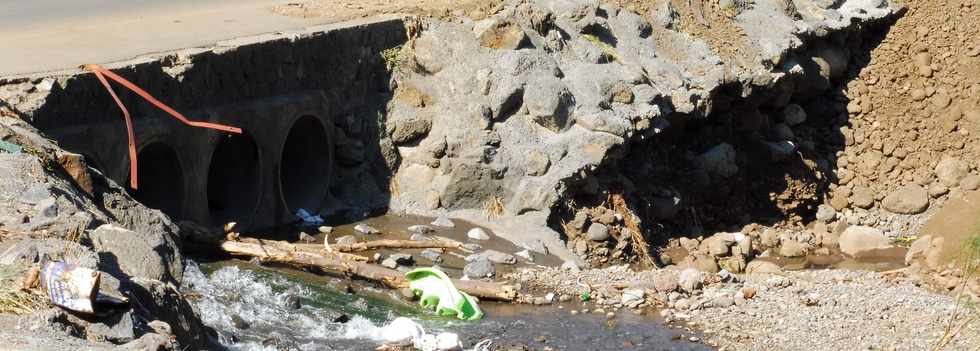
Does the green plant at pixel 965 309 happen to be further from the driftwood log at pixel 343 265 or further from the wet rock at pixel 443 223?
the wet rock at pixel 443 223

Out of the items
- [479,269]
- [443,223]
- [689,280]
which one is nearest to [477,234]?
[443,223]

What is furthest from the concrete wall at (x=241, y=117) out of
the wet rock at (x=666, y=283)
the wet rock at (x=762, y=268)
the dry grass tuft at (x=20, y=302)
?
the wet rock at (x=762, y=268)

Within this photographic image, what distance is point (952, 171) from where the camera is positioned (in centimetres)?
1593

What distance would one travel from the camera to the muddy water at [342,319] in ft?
32.5

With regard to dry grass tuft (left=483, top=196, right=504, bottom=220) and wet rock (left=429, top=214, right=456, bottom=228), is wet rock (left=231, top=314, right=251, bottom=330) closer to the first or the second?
wet rock (left=429, top=214, right=456, bottom=228)

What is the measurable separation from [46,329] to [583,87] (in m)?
7.85

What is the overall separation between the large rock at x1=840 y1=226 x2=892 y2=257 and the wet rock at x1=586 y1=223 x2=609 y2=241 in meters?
3.24

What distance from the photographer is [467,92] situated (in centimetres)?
1365

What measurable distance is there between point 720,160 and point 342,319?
6.29 meters

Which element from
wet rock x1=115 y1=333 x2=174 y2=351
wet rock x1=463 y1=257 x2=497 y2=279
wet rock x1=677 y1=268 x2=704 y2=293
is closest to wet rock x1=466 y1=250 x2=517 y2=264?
wet rock x1=463 y1=257 x2=497 y2=279

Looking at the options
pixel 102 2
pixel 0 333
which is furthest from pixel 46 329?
pixel 102 2

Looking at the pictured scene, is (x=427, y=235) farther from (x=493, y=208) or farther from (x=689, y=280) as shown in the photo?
(x=689, y=280)

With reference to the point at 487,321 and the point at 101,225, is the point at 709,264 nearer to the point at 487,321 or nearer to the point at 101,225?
the point at 487,321

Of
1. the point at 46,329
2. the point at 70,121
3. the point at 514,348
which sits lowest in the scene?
the point at 514,348
